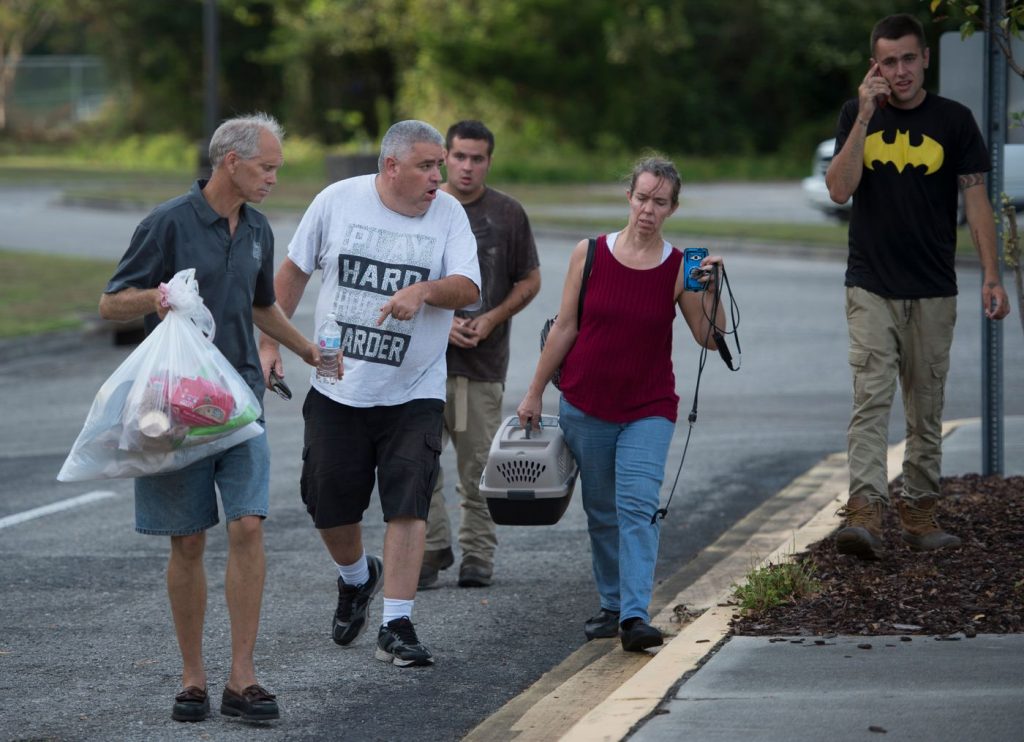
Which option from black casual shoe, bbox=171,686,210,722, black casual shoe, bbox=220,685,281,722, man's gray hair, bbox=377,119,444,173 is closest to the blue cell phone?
man's gray hair, bbox=377,119,444,173

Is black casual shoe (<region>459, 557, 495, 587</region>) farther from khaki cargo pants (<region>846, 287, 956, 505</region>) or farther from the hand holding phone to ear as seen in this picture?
the hand holding phone to ear

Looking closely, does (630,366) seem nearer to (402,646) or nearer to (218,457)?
(402,646)

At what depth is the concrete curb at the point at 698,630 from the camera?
4.82m

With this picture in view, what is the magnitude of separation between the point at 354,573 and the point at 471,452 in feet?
4.10

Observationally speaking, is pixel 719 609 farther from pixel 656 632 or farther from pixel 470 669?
pixel 470 669

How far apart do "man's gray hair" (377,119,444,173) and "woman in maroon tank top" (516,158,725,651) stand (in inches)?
27.2

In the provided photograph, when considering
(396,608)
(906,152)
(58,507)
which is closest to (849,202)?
(58,507)

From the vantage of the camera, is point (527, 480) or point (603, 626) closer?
point (527, 480)

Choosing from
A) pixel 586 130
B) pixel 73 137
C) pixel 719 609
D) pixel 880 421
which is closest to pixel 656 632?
pixel 719 609

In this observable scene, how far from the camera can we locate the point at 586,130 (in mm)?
46844

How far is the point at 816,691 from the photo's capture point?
196 inches

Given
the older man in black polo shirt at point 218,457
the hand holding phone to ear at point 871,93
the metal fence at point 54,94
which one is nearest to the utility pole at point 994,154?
the hand holding phone to ear at point 871,93

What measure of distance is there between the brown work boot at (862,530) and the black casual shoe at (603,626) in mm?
955

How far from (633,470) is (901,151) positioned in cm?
179
